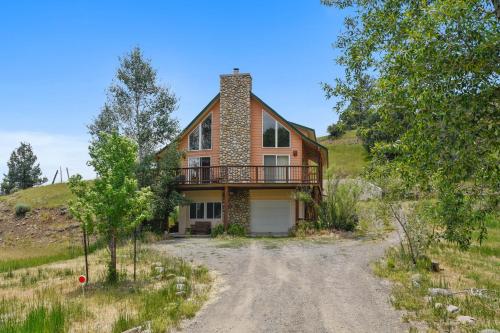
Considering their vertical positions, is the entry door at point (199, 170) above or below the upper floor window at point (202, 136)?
below

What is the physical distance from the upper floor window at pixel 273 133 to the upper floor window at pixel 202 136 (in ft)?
11.8

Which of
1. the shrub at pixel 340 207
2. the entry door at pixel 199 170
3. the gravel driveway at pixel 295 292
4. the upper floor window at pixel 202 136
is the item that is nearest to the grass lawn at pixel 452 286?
the gravel driveway at pixel 295 292

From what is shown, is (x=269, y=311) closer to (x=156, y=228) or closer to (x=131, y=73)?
(x=156, y=228)

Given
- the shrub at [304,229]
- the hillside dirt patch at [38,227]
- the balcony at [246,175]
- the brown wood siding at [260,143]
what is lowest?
the hillside dirt patch at [38,227]

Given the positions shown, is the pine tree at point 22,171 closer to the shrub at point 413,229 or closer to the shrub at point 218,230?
the shrub at point 218,230

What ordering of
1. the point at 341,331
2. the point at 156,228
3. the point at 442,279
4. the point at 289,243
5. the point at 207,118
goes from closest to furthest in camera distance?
the point at 341,331 < the point at 442,279 < the point at 289,243 < the point at 156,228 < the point at 207,118

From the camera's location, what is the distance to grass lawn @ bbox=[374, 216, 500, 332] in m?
8.89

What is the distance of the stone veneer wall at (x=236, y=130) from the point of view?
88.4ft

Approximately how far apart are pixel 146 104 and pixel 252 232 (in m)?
11.1

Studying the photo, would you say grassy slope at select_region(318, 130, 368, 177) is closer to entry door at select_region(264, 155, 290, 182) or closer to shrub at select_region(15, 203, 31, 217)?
entry door at select_region(264, 155, 290, 182)

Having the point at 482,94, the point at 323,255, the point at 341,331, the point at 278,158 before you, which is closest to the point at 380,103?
the point at 482,94

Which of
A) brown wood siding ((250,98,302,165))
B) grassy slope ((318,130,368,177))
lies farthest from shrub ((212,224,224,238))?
grassy slope ((318,130,368,177))

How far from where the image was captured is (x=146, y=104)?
28.6 meters

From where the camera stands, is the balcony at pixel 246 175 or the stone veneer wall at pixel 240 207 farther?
the stone veneer wall at pixel 240 207
